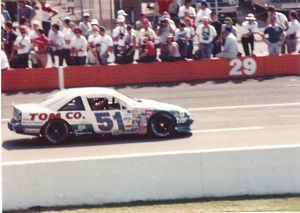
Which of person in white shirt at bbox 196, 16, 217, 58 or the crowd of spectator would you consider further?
person in white shirt at bbox 196, 16, 217, 58

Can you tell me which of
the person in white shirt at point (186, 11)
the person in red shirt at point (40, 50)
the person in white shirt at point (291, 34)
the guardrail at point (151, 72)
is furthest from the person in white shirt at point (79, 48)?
the person in white shirt at point (291, 34)

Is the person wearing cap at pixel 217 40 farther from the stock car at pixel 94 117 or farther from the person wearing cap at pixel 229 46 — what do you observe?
the stock car at pixel 94 117

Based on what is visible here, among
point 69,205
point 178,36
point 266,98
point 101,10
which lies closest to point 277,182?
point 69,205

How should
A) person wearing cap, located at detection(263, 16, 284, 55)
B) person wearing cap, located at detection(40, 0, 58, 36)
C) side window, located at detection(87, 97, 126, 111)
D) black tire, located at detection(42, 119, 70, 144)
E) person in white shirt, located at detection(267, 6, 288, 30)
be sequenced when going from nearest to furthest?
black tire, located at detection(42, 119, 70, 144) → side window, located at detection(87, 97, 126, 111) → person wearing cap, located at detection(263, 16, 284, 55) → person in white shirt, located at detection(267, 6, 288, 30) → person wearing cap, located at detection(40, 0, 58, 36)

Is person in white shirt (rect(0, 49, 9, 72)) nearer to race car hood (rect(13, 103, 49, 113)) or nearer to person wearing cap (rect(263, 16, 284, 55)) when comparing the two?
race car hood (rect(13, 103, 49, 113))

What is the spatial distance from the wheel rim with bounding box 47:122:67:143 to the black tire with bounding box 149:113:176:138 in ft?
5.94

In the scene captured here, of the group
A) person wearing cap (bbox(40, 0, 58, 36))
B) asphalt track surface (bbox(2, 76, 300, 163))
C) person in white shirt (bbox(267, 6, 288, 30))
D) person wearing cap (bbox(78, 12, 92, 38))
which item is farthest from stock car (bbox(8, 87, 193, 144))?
person wearing cap (bbox(40, 0, 58, 36))

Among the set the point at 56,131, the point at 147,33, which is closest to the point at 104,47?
the point at 147,33

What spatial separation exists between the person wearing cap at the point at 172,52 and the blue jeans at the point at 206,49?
85 centimetres

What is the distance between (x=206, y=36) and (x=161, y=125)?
7134 mm

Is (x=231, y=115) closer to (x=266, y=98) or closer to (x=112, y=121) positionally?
(x=266, y=98)

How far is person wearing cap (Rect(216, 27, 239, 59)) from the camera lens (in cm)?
2295

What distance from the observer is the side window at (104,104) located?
1630 centimetres

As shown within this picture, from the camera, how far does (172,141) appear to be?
53.6 feet
